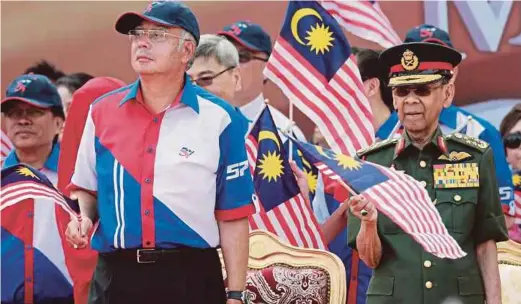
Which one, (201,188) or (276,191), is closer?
(201,188)

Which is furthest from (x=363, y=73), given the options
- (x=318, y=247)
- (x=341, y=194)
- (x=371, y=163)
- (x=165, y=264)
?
(x=165, y=264)

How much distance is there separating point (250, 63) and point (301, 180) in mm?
1334

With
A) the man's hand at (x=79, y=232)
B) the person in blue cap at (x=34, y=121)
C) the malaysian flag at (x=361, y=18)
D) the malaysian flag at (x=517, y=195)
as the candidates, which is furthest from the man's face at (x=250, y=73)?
the man's hand at (x=79, y=232)

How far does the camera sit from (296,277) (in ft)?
20.0

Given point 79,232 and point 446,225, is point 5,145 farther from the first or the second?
point 446,225

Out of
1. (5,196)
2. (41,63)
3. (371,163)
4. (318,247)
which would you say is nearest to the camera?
(371,163)

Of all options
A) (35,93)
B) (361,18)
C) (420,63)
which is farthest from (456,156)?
(35,93)

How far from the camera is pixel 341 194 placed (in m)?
5.76

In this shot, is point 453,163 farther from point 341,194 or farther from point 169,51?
point 169,51

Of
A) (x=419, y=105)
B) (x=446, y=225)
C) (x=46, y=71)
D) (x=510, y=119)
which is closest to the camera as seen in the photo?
(x=446, y=225)

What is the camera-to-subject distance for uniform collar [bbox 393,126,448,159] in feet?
17.5

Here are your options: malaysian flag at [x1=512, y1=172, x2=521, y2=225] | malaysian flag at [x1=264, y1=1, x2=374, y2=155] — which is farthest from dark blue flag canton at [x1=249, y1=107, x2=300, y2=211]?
malaysian flag at [x1=512, y1=172, x2=521, y2=225]

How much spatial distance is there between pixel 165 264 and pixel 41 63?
213 inches

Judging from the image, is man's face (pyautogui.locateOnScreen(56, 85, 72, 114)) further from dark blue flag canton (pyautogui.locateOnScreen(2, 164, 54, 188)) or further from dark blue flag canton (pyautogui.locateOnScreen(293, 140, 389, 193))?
dark blue flag canton (pyautogui.locateOnScreen(293, 140, 389, 193))
